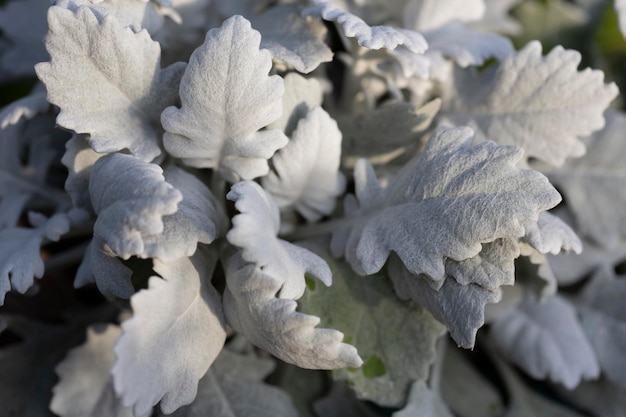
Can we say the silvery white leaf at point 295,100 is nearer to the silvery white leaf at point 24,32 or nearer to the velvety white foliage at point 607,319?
the silvery white leaf at point 24,32

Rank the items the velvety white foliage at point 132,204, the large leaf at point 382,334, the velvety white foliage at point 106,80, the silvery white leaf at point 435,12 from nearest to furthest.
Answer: the velvety white foliage at point 132,204 → the velvety white foliage at point 106,80 → the large leaf at point 382,334 → the silvery white leaf at point 435,12

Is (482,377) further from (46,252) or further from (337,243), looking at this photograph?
(46,252)

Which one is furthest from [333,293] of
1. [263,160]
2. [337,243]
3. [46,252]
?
[46,252]

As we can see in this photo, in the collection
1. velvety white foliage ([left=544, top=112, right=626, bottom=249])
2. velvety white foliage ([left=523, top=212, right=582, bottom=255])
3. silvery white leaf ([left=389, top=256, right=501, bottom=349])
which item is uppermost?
velvety white foliage ([left=523, top=212, right=582, bottom=255])

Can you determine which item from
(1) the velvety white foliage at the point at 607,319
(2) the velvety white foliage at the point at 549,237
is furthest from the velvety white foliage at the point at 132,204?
(1) the velvety white foliage at the point at 607,319

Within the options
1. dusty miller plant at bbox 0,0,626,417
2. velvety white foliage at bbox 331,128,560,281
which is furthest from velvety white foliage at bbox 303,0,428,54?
velvety white foliage at bbox 331,128,560,281

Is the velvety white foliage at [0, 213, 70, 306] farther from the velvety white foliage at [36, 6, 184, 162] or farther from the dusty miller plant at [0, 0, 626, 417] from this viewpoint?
the velvety white foliage at [36, 6, 184, 162]
